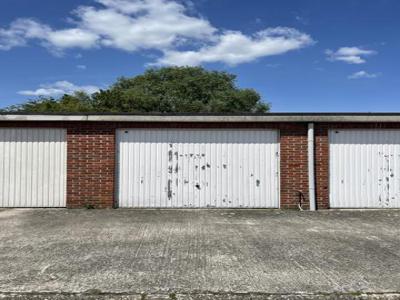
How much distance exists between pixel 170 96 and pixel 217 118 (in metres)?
29.6

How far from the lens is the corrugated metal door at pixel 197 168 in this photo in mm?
10117

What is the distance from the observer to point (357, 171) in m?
10.1

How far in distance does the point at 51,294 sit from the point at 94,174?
5.95 metres

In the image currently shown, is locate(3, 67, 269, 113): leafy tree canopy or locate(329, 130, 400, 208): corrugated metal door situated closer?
locate(329, 130, 400, 208): corrugated metal door

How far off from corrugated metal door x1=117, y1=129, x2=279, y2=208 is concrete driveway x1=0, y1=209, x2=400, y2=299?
1.14 m

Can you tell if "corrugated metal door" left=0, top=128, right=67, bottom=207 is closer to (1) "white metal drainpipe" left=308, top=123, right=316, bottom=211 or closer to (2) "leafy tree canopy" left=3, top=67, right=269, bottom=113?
(1) "white metal drainpipe" left=308, top=123, right=316, bottom=211

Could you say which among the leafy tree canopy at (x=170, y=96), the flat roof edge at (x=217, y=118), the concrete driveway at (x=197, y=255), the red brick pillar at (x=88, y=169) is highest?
the leafy tree canopy at (x=170, y=96)

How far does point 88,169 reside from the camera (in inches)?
393

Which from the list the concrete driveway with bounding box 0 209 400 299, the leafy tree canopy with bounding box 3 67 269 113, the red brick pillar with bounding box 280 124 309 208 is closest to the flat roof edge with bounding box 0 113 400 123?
Answer: the red brick pillar with bounding box 280 124 309 208

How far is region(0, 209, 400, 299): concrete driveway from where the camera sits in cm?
442

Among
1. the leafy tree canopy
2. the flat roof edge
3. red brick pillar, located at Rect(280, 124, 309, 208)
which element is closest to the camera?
the flat roof edge

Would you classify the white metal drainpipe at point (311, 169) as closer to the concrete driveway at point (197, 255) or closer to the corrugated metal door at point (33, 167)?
the concrete driveway at point (197, 255)

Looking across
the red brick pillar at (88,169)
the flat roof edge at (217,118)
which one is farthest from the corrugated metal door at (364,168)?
the red brick pillar at (88,169)

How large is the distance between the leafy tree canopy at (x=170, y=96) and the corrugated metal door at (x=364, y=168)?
26295mm
